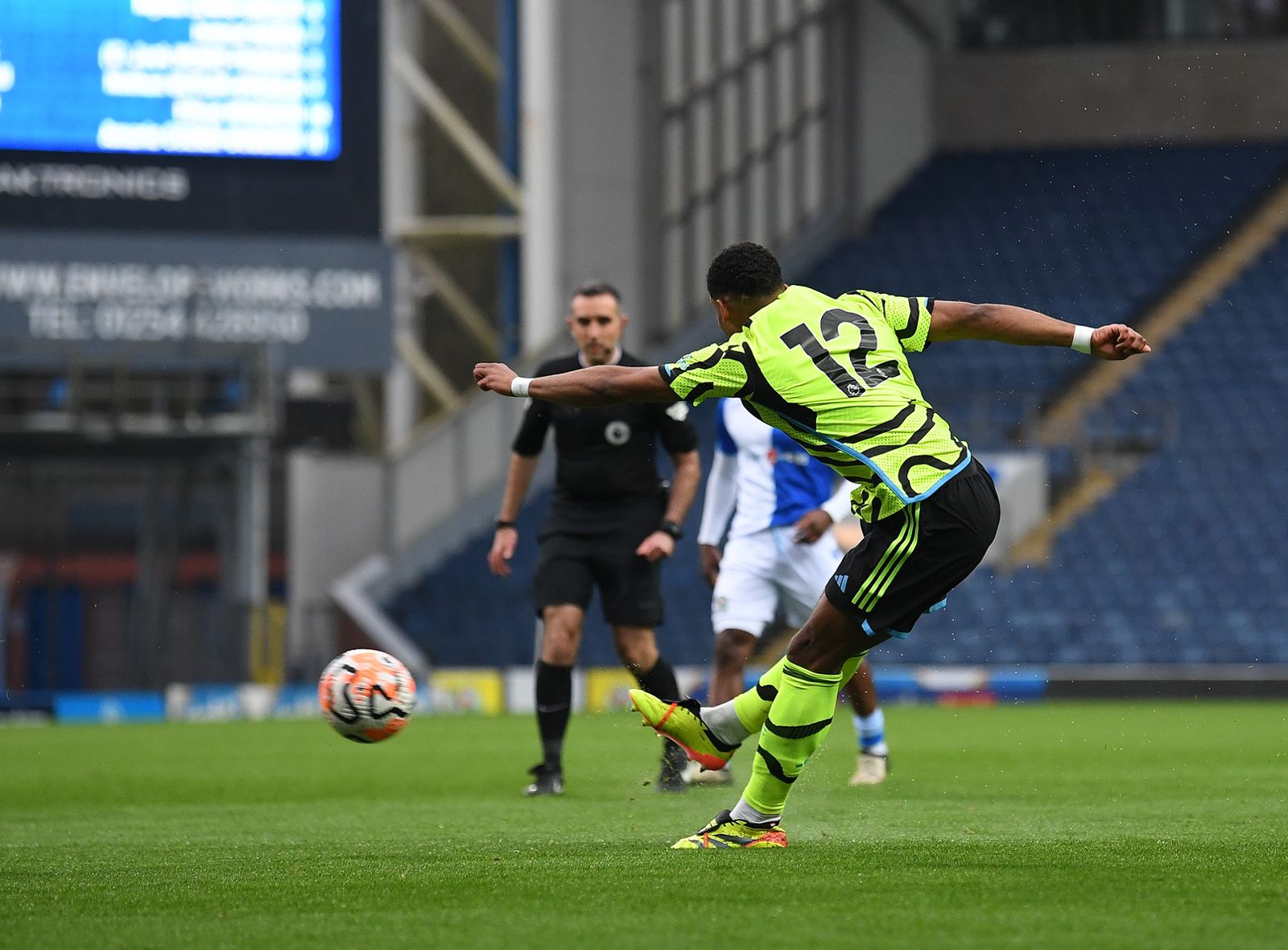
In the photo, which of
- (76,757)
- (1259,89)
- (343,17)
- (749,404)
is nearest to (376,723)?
(749,404)

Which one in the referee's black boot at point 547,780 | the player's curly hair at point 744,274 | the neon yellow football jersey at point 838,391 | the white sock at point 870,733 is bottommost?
the referee's black boot at point 547,780

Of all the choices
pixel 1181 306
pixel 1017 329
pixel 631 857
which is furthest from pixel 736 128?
pixel 631 857

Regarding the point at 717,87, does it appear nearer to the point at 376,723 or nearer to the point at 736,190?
the point at 736,190

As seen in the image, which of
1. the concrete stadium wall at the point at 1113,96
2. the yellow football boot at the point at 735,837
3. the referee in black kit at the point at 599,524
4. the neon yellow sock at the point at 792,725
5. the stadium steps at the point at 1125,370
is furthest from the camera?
the concrete stadium wall at the point at 1113,96

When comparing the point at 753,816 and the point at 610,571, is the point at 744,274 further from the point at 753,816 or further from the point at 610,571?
the point at 610,571

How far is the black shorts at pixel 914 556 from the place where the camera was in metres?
6.14

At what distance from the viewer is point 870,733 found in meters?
9.41

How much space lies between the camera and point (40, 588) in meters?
34.8

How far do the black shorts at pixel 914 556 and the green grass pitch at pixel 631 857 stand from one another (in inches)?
29.2

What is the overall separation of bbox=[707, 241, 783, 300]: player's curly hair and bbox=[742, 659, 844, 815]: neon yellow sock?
3.75 ft

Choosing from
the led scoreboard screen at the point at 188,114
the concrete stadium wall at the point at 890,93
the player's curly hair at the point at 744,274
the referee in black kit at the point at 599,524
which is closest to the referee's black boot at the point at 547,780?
the referee in black kit at the point at 599,524

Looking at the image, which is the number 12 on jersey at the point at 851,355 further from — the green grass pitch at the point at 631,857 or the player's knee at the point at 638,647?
the player's knee at the point at 638,647

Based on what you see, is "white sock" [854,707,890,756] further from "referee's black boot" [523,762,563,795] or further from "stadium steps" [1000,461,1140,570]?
"stadium steps" [1000,461,1140,570]

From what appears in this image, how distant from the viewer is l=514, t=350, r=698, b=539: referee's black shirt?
368 inches
